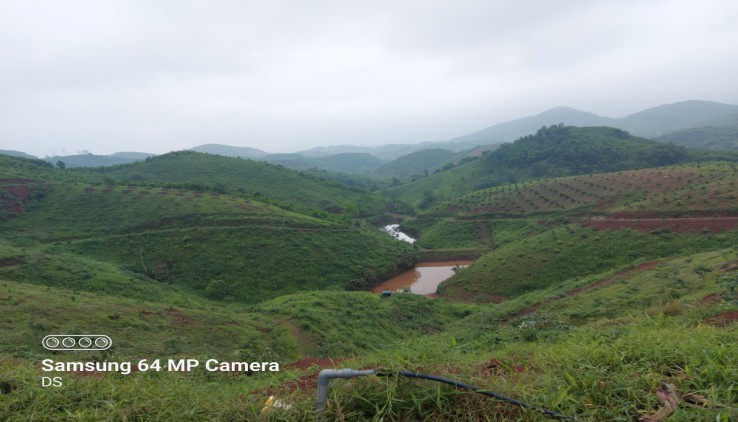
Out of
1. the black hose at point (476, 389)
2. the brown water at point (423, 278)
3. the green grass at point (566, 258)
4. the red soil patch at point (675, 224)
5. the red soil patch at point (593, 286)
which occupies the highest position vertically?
the black hose at point (476, 389)

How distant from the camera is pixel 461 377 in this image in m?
4.08

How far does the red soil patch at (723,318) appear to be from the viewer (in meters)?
9.23

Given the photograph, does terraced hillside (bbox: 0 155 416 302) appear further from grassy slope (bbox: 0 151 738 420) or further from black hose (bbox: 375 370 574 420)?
black hose (bbox: 375 370 574 420)

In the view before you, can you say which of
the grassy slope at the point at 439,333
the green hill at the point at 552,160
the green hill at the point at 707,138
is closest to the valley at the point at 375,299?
the grassy slope at the point at 439,333

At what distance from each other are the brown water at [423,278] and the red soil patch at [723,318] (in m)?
26.8

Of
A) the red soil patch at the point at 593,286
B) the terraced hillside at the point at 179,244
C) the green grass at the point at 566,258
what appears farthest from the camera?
the terraced hillside at the point at 179,244

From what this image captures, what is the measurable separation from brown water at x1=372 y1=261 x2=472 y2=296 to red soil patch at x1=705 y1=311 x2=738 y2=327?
87.9 feet

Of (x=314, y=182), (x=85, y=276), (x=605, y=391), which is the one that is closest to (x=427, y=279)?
(x=85, y=276)

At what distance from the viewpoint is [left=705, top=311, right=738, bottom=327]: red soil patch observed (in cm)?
923

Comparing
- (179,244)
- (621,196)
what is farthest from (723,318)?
(621,196)

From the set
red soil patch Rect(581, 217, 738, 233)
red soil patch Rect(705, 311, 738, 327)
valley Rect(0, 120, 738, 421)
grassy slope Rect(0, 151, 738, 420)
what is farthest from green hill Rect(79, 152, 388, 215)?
red soil patch Rect(705, 311, 738, 327)

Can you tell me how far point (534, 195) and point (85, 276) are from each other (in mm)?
66155

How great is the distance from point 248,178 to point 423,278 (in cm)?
6274

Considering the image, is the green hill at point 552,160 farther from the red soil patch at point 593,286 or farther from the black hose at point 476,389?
the black hose at point 476,389
